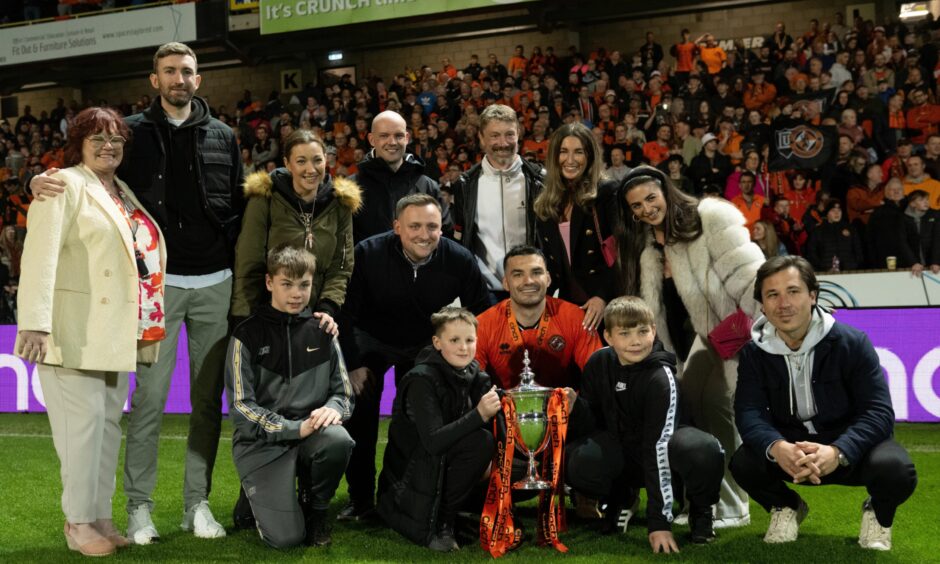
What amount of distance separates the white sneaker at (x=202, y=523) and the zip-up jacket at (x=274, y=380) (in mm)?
356

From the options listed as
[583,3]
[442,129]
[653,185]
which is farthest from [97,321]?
[583,3]

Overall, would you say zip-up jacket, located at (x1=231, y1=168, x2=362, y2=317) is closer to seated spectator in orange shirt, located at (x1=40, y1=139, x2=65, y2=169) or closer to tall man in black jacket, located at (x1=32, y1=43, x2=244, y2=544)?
tall man in black jacket, located at (x1=32, y1=43, x2=244, y2=544)

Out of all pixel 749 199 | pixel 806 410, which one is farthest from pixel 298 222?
pixel 749 199

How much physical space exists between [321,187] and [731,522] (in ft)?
8.47

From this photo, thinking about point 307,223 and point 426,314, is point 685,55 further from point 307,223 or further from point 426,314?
point 307,223

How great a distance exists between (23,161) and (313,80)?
6.76 meters

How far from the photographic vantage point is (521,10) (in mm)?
19672

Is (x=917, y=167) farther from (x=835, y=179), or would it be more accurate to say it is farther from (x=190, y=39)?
(x=190, y=39)

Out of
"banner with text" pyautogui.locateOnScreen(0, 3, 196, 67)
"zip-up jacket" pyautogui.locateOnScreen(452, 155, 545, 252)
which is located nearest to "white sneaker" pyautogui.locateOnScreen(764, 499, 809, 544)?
"zip-up jacket" pyautogui.locateOnScreen(452, 155, 545, 252)

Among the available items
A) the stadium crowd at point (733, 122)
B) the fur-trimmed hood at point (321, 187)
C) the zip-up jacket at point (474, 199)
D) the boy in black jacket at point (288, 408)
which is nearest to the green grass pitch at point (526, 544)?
the boy in black jacket at point (288, 408)

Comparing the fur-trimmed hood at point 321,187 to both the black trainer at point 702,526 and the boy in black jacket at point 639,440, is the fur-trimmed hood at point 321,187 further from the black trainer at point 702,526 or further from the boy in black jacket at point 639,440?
the black trainer at point 702,526

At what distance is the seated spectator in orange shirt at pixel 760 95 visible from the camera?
551 inches

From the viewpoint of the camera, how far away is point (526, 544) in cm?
415

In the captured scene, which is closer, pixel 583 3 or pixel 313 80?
pixel 583 3
